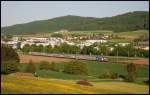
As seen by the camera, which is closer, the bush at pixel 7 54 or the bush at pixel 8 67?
the bush at pixel 8 67

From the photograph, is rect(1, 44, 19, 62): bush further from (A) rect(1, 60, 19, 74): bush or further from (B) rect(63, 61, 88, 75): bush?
(B) rect(63, 61, 88, 75): bush

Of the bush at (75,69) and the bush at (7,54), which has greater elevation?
the bush at (7,54)

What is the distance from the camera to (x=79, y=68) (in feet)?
208

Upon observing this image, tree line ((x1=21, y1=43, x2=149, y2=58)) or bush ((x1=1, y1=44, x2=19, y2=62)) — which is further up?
bush ((x1=1, y1=44, x2=19, y2=62))

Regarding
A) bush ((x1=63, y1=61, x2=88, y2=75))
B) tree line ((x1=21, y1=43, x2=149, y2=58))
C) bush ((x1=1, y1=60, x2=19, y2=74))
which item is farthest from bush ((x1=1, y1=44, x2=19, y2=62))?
tree line ((x1=21, y1=43, x2=149, y2=58))

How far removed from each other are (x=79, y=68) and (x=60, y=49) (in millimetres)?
80952

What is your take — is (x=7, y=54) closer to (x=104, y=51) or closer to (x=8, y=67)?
(x=8, y=67)

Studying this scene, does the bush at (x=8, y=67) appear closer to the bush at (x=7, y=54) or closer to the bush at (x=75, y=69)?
the bush at (x=7, y=54)

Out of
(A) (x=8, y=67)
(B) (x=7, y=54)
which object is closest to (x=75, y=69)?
(B) (x=7, y=54)

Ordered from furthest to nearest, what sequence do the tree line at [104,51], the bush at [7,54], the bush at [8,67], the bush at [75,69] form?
the tree line at [104,51] → the bush at [75,69] → the bush at [7,54] → the bush at [8,67]

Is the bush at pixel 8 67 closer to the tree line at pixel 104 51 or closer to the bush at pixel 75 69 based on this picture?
the bush at pixel 75 69

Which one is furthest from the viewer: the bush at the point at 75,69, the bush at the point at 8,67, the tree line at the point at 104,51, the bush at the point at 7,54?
the tree line at the point at 104,51

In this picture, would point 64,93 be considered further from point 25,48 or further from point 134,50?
point 25,48

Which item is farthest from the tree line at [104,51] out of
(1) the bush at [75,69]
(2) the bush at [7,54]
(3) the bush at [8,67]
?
(3) the bush at [8,67]
